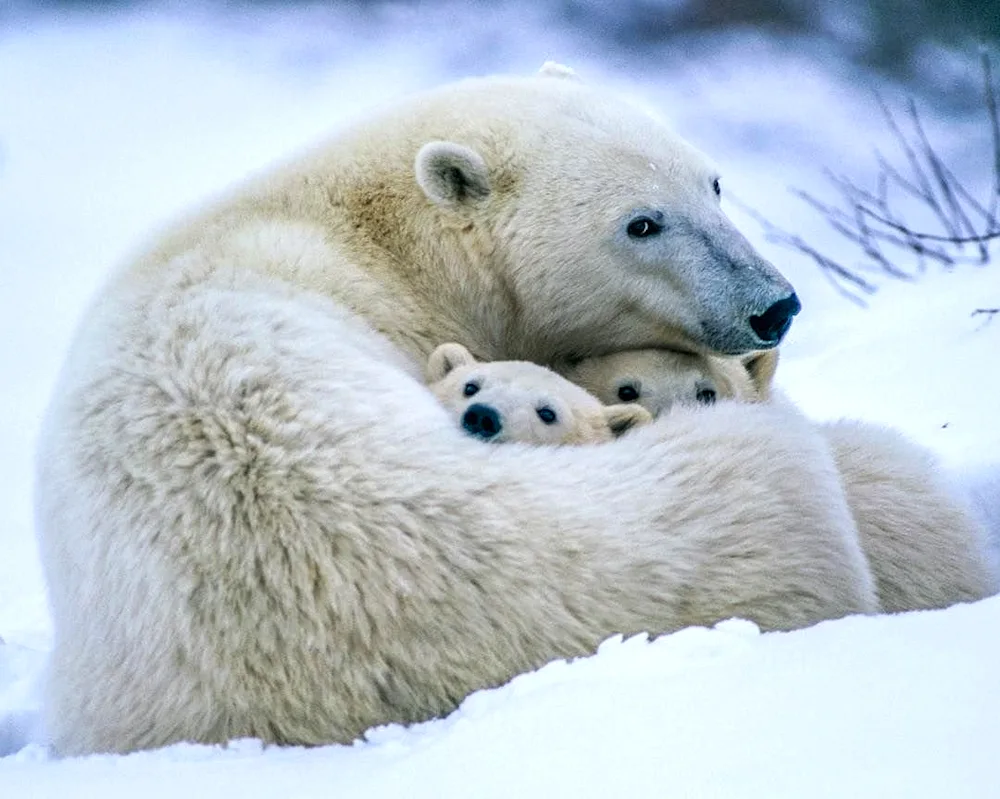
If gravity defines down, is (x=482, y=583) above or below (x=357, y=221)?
below

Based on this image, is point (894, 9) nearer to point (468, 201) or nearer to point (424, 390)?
point (468, 201)

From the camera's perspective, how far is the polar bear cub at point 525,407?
2688 millimetres

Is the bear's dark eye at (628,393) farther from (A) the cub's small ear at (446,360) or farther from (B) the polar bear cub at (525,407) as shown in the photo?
(A) the cub's small ear at (446,360)

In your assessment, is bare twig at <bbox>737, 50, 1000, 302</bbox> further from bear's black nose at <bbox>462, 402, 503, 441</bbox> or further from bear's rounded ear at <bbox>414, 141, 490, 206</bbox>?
bear's black nose at <bbox>462, 402, 503, 441</bbox>

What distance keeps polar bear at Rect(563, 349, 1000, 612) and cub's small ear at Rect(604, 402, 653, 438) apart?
0.37 m

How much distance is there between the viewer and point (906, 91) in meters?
8.80

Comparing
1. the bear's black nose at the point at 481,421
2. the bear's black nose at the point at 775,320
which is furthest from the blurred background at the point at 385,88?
the bear's black nose at the point at 481,421

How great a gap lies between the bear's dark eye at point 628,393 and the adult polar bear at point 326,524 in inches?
22.3

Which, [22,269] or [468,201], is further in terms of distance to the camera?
[22,269]

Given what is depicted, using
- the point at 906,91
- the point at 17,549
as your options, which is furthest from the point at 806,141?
the point at 17,549

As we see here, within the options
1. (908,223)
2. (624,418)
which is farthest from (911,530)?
(908,223)

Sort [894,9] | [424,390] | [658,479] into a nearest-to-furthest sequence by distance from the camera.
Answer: [658,479], [424,390], [894,9]

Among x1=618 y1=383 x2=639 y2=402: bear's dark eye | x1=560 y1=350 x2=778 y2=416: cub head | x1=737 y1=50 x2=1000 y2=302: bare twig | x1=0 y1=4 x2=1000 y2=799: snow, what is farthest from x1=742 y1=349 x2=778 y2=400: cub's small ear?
x1=737 y1=50 x2=1000 y2=302: bare twig

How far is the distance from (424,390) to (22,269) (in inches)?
267
